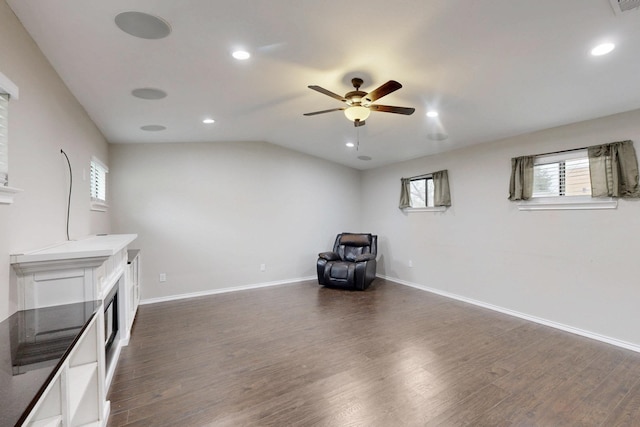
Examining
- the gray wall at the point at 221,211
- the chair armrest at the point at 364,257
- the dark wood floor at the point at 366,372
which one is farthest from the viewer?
the chair armrest at the point at 364,257

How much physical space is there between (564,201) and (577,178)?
0.97 ft

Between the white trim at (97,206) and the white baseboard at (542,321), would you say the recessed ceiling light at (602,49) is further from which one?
the white trim at (97,206)

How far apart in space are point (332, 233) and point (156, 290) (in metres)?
3.46

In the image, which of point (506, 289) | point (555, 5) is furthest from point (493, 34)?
point (506, 289)

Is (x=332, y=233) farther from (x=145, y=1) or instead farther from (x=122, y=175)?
(x=145, y=1)

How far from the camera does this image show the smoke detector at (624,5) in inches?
66.7

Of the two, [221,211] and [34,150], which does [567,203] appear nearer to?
[221,211]

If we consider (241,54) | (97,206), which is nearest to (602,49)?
(241,54)

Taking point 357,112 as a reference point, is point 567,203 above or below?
below

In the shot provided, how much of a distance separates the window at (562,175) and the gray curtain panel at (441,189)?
126 cm

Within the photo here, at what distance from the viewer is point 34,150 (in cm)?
195

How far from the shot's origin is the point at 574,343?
10.3ft

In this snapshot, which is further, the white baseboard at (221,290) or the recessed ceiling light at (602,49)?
the white baseboard at (221,290)

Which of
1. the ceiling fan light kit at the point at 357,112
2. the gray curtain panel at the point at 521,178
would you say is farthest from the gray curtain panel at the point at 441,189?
the ceiling fan light kit at the point at 357,112
